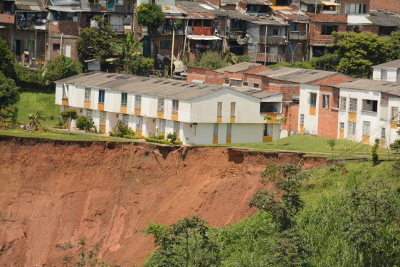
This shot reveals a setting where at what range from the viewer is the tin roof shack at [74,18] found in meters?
94.3

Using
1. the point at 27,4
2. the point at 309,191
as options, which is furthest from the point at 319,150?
the point at 27,4

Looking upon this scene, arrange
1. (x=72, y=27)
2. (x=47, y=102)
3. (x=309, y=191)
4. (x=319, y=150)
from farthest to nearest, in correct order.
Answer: (x=72, y=27) → (x=47, y=102) → (x=319, y=150) → (x=309, y=191)

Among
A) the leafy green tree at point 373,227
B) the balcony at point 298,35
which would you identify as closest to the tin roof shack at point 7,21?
the balcony at point 298,35

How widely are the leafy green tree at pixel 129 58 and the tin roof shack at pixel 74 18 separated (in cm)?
286

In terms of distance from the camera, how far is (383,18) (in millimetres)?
104688

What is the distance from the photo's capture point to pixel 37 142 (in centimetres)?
7306

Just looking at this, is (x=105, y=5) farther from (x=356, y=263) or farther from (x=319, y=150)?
(x=356, y=263)

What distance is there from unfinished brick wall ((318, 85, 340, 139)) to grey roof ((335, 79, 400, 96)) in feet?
2.67

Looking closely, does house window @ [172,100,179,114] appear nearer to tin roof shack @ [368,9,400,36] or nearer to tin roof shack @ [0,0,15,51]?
tin roof shack @ [0,0,15,51]

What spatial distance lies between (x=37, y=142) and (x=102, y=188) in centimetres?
594

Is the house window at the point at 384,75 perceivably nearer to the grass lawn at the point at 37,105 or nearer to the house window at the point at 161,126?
the house window at the point at 161,126

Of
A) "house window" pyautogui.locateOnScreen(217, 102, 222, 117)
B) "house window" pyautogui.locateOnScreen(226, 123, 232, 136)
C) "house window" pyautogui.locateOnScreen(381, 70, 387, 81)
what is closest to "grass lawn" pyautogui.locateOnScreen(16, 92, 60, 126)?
"house window" pyautogui.locateOnScreen(217, 102, 222, 117)

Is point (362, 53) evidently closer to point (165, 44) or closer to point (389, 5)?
point (165, 44)

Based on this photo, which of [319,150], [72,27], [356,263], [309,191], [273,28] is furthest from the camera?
[273,28]
